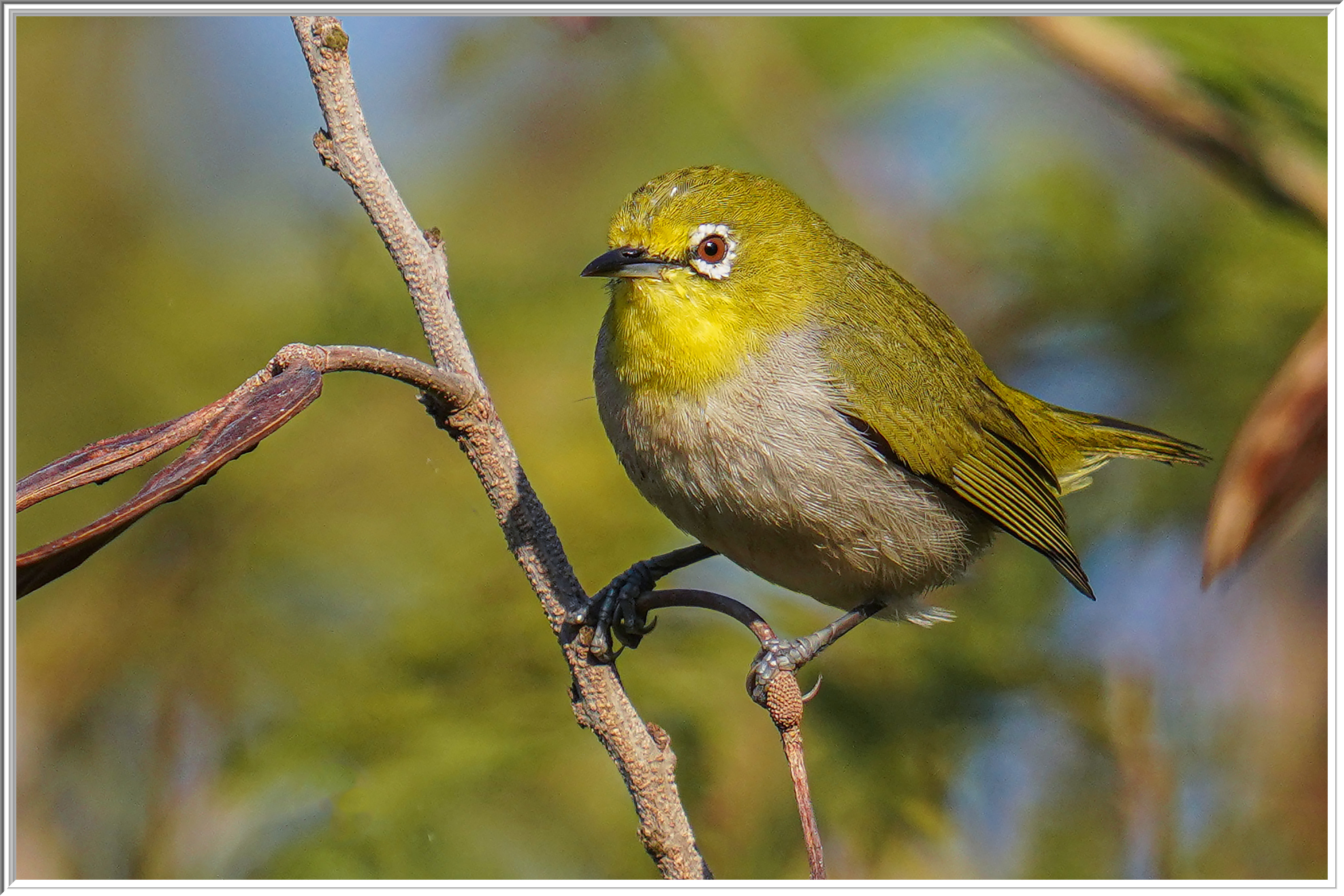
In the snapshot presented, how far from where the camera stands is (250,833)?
2598 mm

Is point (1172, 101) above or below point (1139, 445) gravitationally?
above

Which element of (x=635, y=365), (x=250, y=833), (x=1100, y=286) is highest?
(x=1100, y=286)

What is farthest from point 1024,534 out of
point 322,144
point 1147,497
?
point 322,144

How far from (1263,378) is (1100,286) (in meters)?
0.47

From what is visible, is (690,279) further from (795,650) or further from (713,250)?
(795,650)

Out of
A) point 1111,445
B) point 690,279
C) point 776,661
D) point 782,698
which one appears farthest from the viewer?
point 1111,445

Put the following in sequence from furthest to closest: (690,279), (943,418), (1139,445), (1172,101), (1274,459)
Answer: (1139,445)
(943,418)
(1172,101)
(690,279)
(1274,459)

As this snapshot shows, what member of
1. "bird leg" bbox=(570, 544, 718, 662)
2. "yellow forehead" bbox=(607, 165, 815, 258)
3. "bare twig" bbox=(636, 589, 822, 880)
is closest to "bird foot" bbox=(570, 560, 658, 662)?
"bird leg" bbox=(570, 544, 718, 662)

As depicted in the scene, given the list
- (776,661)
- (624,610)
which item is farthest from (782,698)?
(624,610)

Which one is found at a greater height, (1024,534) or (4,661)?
(1024,534)

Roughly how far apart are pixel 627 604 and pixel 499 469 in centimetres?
63

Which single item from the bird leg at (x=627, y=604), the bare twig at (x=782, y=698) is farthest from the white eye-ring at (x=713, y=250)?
the bare twig at (x=782, y=698)

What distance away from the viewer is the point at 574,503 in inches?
118

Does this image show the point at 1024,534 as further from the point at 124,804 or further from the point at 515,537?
the point at 124,804
